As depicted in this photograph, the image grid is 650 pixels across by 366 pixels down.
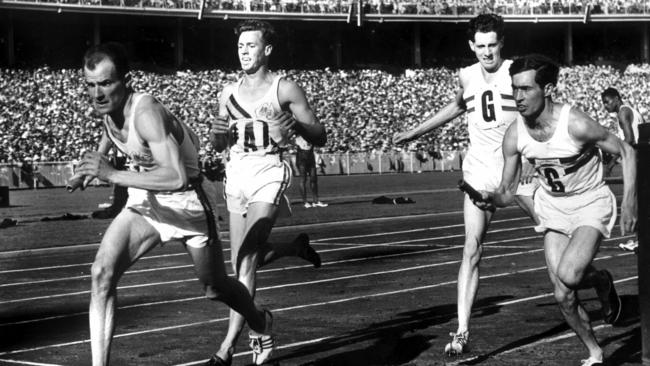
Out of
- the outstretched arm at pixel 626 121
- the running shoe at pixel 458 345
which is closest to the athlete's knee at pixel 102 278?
the running shoe at pixel 458 345

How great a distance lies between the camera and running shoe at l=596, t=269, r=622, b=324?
8273 millimetres

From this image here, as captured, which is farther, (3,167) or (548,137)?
(3,167)

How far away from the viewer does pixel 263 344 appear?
26.1ft

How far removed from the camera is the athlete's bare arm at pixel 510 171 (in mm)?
7883

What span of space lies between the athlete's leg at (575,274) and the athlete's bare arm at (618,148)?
291 mm

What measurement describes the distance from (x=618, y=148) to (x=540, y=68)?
2.34 feet

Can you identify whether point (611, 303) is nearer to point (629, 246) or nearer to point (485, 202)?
point (485, 202)

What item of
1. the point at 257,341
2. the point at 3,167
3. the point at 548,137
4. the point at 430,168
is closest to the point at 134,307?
the point at 257,341

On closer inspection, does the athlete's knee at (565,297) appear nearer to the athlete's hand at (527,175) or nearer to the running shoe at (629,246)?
the athlete's hand at (527,175)

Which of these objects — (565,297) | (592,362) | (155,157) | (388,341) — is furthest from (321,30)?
(155,157)

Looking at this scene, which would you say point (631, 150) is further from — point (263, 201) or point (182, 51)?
point (182, 51)

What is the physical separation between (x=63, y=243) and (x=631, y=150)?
12260mm

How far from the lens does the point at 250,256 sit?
325 inches

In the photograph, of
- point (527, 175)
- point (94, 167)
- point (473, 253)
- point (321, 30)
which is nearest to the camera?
point (94, 167)
